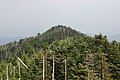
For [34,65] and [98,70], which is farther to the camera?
[34,65]

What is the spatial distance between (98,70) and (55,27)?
114406 mm

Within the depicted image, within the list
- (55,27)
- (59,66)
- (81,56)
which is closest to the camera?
(81,56)

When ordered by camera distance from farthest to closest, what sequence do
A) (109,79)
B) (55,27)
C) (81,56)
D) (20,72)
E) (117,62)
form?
(55,27)
(20,72)
(81,56)
(117,62)
(109,79)

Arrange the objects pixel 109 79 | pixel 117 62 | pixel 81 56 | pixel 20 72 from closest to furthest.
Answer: pixel 109 79 → pixel 117 62 → pixel 81 56 → pixel 20 72

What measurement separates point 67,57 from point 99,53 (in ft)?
22.8

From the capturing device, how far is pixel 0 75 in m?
62.1

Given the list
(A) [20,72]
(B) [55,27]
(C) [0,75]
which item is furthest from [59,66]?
(B) [55,27]

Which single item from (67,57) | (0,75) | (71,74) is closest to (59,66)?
(67,57)

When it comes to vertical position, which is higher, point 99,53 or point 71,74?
point 99,53

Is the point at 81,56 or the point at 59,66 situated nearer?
the point at 81,56

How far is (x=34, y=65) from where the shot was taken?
51906mm

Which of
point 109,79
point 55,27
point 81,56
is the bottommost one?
point 109,79

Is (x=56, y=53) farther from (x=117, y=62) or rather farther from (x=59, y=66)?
(x=117, y=62)

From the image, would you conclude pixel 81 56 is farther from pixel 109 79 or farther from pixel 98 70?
pixel 109 79
